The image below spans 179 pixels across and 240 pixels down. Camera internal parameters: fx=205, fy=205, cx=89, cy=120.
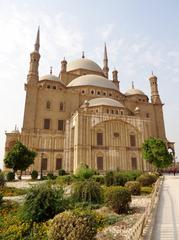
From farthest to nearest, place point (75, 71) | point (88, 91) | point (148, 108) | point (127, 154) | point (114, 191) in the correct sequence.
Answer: point (75, 71), point (148, 108), point (88, 91), point (127, 154), point (114, 191)

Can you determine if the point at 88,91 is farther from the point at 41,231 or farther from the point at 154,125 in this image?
the point at 41,231

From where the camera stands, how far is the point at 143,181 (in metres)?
14.6

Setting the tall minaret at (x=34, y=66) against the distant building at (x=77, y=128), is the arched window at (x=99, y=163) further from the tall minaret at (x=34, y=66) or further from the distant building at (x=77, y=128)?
the tall minaret at (x=34, y=66)

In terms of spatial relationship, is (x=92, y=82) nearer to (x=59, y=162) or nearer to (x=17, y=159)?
(x=59, y=162)

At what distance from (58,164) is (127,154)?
383 inches

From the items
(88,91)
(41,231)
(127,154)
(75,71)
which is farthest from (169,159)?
(75,71)

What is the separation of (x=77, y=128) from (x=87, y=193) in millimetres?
18789

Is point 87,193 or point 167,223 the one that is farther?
point 87,193

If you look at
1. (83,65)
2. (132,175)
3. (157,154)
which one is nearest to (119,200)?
(132,175)

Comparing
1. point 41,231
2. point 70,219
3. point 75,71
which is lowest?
point 41,231

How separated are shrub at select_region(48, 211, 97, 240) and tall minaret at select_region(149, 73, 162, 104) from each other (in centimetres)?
3771

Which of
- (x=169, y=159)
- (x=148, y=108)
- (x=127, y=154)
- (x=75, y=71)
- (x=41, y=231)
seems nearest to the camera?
(x=41, y=231)

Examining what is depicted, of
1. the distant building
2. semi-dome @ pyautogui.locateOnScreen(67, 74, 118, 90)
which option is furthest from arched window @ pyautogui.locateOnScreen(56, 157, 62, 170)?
semi-dome @ pyautogui.locateOnScreen(67, 74, 118, 90)

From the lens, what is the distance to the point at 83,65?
145ft
